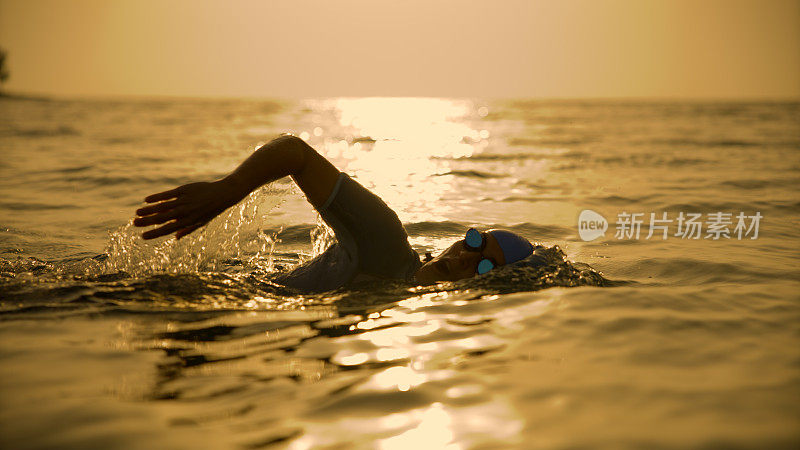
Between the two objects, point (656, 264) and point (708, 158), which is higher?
point (708, 158)

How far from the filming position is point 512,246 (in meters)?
4.87

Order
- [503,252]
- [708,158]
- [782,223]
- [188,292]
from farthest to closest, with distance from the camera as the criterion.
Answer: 1. [708,158]
2. [782,223]
3. [503,252]
4. [188,292]

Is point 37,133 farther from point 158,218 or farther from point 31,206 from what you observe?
point 158,218

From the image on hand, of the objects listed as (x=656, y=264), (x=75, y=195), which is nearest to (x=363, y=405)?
(x=656, y=264)

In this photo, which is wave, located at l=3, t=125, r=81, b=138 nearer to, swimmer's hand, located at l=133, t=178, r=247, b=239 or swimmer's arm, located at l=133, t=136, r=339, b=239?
swimmer's arm, located at l=133, t=136, r=339, b=239

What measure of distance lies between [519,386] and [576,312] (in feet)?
4.37

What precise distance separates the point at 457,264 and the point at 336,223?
40.9 inches

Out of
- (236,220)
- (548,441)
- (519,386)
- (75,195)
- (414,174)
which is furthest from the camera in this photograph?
(414,174)

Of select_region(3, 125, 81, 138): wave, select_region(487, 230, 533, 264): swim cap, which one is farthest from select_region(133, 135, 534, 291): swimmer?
select_region(3, 125, 81, 138): wave

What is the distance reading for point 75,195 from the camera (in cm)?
1081

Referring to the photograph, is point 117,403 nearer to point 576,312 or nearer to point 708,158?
point 576,312

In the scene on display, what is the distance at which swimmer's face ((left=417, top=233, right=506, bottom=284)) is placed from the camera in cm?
474

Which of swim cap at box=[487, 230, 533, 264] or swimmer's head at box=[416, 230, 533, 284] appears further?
swim cap at box=[487, 230, 533, 264]

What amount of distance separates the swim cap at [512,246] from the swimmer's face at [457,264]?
4cm
